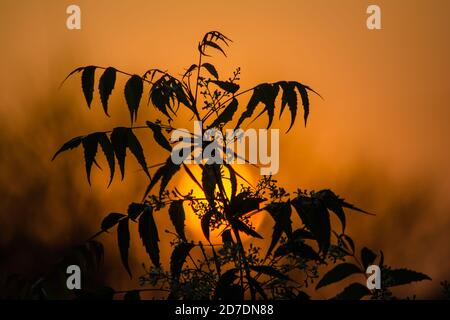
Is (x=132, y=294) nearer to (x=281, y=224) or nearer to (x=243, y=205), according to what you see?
(x=243, y=205)

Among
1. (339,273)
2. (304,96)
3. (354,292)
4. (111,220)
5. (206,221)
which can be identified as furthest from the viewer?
(304,96)

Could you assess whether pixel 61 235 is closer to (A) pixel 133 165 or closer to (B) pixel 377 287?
(A) pixel 133 165

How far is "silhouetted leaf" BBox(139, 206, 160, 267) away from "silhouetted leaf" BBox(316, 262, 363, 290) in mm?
477

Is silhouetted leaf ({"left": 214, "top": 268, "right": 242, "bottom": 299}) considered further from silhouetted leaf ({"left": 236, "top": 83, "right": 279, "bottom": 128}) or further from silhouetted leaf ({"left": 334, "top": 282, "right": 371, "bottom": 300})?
silhouetted leaf ({"left": 236, "top": 83, "right": 279, "bottom": 128})

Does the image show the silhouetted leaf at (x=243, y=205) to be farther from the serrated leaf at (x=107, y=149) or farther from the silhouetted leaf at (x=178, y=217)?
the serrated leaf at (x=107, y=149)

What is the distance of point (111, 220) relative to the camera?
80.4 inches

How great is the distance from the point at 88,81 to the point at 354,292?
109 centimetres

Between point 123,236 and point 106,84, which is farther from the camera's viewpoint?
point 106,84

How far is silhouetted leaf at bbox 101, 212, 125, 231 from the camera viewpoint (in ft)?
6.63

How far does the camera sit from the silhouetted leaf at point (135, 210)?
198 centimetres

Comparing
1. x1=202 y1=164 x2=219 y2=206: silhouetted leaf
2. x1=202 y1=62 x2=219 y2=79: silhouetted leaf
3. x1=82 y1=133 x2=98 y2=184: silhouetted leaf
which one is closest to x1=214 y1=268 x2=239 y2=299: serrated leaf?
x1=202 y1=164 x2=219 y2=206: silhouetted leaf

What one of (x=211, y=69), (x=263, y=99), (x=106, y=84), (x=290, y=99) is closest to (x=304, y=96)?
(x=290, y=99)

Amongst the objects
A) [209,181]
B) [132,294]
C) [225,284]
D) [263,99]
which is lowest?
[132,294]

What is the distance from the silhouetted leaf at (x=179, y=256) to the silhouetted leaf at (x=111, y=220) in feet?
0.70
